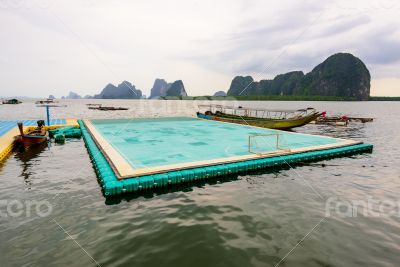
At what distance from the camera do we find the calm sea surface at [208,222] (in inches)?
271

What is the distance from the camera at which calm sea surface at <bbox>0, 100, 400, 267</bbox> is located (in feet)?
22.6

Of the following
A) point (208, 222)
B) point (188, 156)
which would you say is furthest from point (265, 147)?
point (208, 222)

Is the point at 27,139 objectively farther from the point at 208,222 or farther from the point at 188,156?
the point at 208,222

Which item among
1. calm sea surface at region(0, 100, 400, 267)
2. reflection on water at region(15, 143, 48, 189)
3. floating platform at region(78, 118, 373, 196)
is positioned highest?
→ floating platform at region(78, 118, 373, 196)

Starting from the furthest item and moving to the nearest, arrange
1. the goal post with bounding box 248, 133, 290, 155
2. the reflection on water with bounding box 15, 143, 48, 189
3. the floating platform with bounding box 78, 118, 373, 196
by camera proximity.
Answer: the goal post with bounding box 248, 133, 290, 155 → the reflection on water with bounding box 15, 143, 48, 189 → the floating platform with bounding box 78, 118, 373, 196

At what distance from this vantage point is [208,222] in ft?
28.7

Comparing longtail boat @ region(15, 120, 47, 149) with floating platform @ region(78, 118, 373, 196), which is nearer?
floating platform @ region(78, 118, 373, 196)

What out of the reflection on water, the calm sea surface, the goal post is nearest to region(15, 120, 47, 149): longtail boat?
the reflection on water

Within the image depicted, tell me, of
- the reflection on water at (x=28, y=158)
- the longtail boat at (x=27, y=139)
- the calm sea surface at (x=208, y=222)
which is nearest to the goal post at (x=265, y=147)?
the calm sea surface at (x=208, y=222)

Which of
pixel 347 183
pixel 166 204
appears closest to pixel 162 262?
pixel 166 204

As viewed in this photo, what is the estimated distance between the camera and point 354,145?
2030cm

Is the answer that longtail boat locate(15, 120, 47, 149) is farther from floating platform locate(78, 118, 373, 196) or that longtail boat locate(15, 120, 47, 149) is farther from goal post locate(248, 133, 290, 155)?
goal post locate(248, 133, 290, 155)

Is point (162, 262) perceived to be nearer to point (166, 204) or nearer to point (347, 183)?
point (166, 204)

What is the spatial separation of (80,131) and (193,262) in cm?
2529
